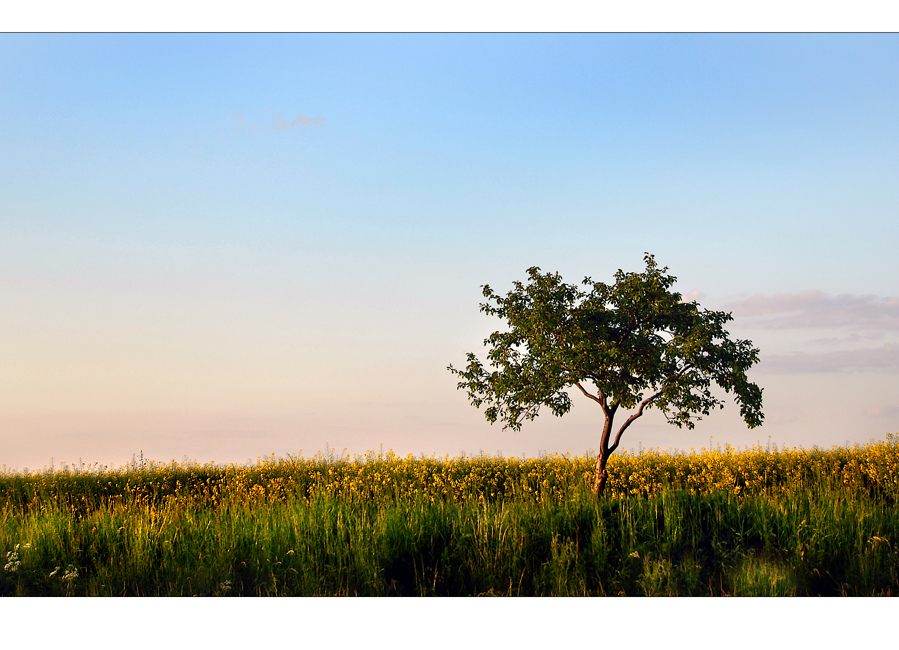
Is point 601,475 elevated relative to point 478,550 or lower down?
elevated

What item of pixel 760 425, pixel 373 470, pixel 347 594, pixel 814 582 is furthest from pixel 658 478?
pixel 347 594

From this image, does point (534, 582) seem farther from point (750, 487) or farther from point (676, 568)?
point (750, 487)

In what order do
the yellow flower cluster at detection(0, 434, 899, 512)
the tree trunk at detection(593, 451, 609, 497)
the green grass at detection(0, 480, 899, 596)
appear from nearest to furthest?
the green grass at detection(0, 480, 899, 596), the tree trunk at detection(593, 451, 609, 497), the yellow flower cluster at detection(0, 434, 899, 512)

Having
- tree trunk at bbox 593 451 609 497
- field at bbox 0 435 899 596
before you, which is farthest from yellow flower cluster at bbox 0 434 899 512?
field at bbox 0 435 899 596

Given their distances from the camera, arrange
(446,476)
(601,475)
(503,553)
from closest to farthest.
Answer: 1. (503,553)
2. (601,475)
3. (446,476)

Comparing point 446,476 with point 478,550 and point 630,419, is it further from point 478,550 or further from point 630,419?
point 478,550

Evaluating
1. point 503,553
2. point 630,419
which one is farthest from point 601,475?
point 503,553

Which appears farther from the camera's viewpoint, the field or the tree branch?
the tree branch

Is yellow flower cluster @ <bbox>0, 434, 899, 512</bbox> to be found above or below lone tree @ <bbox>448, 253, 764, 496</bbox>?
below

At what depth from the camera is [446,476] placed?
18.1 meters

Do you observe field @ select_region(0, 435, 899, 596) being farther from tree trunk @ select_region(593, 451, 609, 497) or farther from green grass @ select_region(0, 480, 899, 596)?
tree trunk @ select_region(593, 451, 609, 497)

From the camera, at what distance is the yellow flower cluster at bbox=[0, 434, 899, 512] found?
57.0ft

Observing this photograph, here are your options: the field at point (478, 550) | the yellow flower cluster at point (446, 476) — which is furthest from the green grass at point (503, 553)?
the yellow flower cluster at point (446, 476)
